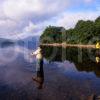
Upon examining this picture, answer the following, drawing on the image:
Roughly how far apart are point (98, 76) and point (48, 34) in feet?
373

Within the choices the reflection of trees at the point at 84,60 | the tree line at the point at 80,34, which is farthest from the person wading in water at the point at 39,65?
the tree line at the point at 80,34

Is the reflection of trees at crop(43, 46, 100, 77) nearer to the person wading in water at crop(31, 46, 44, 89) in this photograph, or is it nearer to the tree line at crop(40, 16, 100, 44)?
the person wading in water at crop(31, 46, 44, 89)

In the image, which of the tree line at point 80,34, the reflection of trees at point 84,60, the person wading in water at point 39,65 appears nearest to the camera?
the person wading in water at point 39,65

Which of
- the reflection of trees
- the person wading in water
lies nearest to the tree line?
the reflection of trees

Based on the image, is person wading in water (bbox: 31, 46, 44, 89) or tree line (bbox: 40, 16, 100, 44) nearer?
person wading in water (bbox: 31, 46, 44, 89)

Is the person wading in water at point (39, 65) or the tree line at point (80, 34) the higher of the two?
the tree line at point (80, 34)

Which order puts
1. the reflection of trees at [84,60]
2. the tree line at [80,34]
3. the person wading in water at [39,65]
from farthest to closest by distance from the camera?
1. the tree line at [80,34]
2. the reflection of trees at [84,60]
3. the person wading in water at [39,65]

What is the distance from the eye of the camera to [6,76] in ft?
84.8

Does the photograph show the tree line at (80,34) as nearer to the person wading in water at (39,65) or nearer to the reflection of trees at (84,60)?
the reflection of trees at (84,60)

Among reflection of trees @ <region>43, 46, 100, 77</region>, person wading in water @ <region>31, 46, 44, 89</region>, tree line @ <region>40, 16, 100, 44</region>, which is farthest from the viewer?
tree line @ <region>40, 16, 100, 44</region>

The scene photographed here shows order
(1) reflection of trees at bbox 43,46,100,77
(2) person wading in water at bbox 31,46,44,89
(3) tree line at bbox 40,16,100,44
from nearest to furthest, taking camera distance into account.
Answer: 1. (2) person wading in water at bbox 31,46,44,89
2. (1) reflection of trees at bbox 43,46,100,77
3. (3) tree line at bbox 40,16,100,44

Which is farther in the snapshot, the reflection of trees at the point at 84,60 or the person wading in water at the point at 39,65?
the reflection of trees at the point at 84,60

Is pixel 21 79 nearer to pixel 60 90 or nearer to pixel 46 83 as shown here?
pixel 46 83

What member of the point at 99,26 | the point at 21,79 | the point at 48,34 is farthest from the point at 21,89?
the point at 48,34
